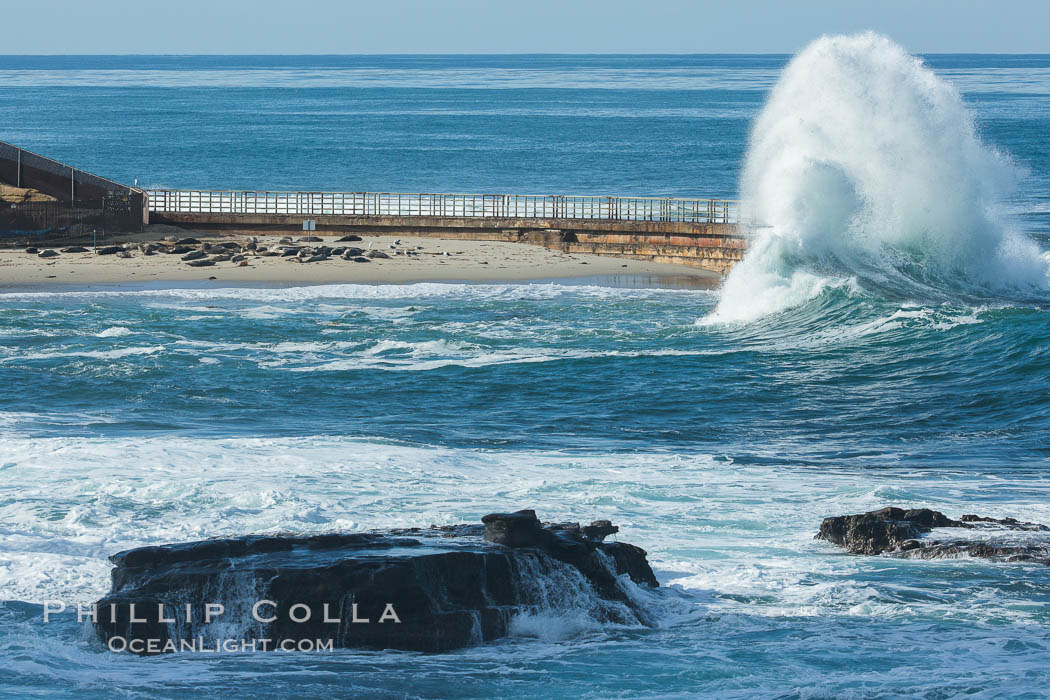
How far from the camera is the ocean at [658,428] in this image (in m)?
9.76

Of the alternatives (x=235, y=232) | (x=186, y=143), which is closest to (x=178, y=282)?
(x=235, y=232)

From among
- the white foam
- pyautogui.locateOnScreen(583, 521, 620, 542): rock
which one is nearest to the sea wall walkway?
the white foam

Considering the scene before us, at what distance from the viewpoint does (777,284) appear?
28.7m

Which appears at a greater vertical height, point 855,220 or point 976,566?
point 855,220

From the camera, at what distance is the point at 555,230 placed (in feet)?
125

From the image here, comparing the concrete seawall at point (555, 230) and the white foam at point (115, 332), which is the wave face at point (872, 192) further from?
the white foam at point (115, 332)

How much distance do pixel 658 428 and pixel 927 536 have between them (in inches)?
230

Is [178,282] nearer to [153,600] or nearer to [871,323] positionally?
[871,323]

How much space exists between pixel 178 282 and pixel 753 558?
22.8 meters

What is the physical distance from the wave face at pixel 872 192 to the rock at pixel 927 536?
50.9ft

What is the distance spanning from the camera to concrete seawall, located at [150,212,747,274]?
36000 mm

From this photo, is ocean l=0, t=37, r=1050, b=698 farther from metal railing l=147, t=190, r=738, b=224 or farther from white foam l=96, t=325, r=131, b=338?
metal railing l=147, t=190, r=738, b=224

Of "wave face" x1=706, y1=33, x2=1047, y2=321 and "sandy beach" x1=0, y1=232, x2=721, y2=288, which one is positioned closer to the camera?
"wave face" x1=706, y1=33, x2=1047, y2=321

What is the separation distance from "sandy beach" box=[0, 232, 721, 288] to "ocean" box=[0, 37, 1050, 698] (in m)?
1.38
